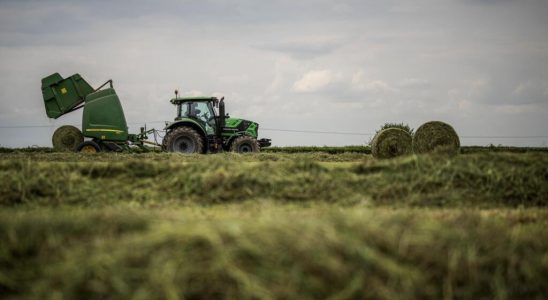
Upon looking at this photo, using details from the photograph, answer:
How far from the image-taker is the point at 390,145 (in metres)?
14.4

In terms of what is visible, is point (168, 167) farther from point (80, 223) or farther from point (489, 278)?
point (489, 278)

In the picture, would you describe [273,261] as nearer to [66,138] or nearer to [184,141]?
[184,141]

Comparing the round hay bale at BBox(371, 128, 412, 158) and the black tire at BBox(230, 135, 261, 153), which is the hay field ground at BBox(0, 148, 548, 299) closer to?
the round hay bale at BBox(371, 128, 412, 158)

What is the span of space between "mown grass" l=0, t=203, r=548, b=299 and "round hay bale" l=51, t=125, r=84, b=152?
60.1ft

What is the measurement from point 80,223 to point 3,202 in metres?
3.52

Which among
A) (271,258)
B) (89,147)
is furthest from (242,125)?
(271,258)

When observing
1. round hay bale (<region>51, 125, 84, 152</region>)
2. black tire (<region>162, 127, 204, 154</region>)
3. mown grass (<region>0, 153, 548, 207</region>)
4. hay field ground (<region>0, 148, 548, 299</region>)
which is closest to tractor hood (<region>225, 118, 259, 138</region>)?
black tire (<region>162, 127, 204, 154</region>)

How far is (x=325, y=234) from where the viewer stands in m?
3.49

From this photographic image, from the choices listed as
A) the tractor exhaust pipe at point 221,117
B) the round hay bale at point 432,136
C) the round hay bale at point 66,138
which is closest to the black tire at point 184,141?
the tractor exhaust pipe at point 221,117

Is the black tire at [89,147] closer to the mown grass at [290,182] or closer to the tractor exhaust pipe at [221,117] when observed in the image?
the tractor exhaust pipe at [221,117]

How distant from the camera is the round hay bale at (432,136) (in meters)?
13.8

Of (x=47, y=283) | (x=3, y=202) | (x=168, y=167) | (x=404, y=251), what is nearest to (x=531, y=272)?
(x=404, y=251)

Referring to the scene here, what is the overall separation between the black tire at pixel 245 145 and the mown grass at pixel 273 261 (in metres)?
15.9

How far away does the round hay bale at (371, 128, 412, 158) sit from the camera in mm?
14438
